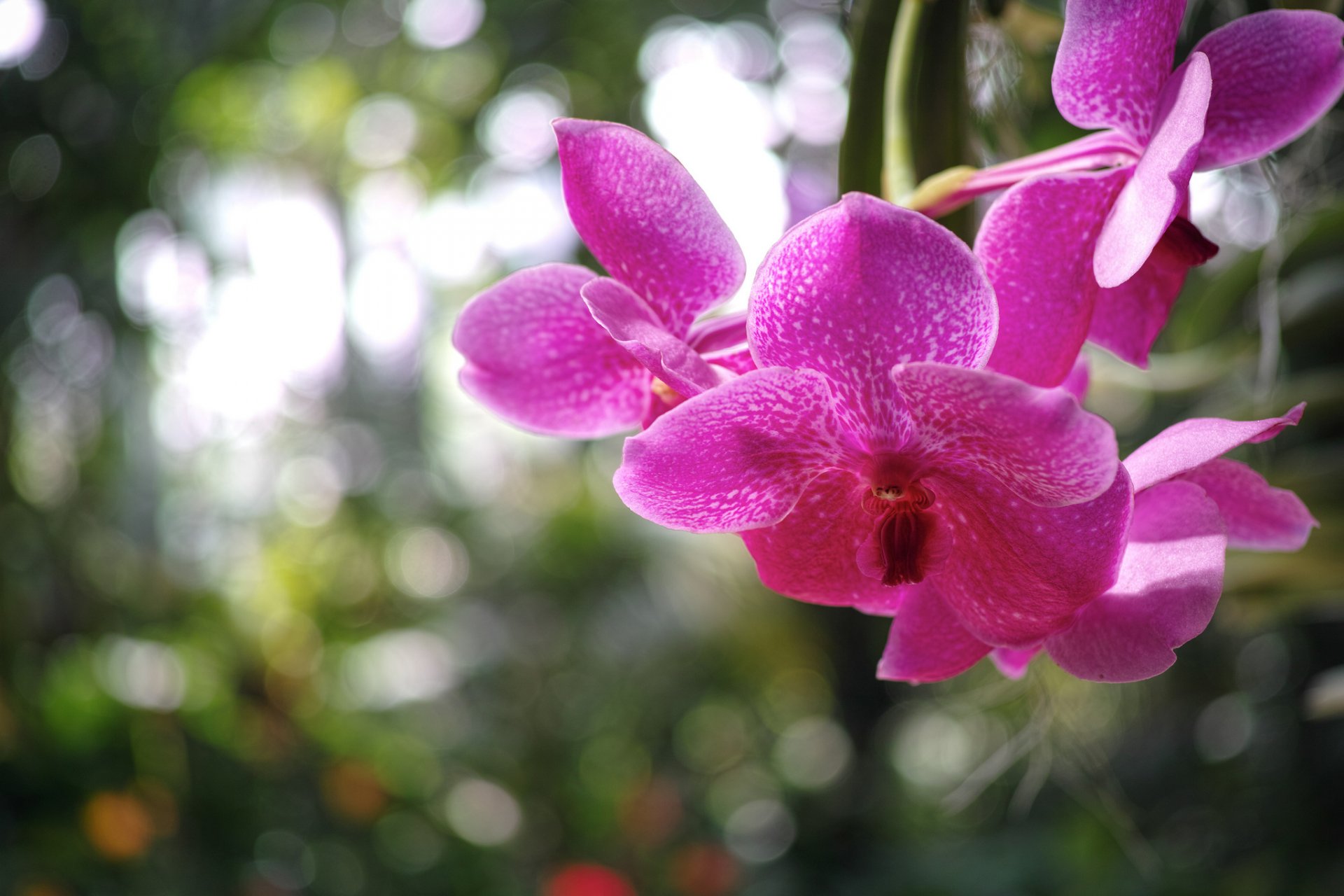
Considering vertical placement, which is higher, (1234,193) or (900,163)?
(900,163)

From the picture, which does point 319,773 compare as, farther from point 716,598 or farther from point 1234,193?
point 1234,193

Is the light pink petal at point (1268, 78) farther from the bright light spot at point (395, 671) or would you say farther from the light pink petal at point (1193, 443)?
the bright light spot at point (395, 671)

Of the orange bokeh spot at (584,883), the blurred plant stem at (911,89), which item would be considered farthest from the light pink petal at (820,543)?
the orange bokeh spot at (584,883)

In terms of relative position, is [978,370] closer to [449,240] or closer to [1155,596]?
[1155,596]

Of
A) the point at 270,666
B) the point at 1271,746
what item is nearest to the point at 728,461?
the point at 1271,746

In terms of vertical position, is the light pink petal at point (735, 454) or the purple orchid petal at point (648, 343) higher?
the purple orchid petal at point (648, 343)

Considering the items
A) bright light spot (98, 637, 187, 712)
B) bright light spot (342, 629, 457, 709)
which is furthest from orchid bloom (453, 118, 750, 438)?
bright light spot (342, 629, 457, 709)

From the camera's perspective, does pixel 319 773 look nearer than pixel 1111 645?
No
